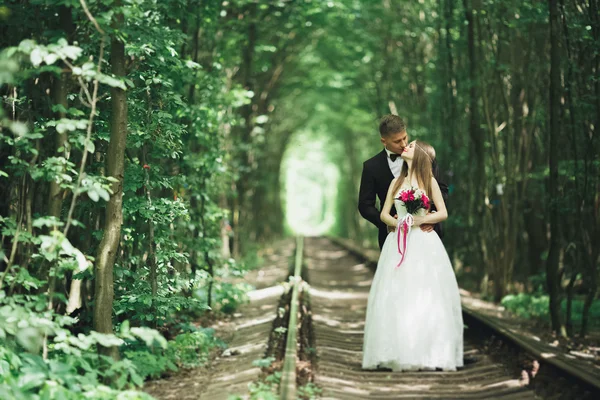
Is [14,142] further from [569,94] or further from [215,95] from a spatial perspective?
[569,94]

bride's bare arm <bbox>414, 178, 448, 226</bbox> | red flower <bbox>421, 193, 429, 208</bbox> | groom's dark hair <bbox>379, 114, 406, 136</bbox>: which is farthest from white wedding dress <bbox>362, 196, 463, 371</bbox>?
groom's dark hair <bbox>379, 114, 406, 136</bbox>

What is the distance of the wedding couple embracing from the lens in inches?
290

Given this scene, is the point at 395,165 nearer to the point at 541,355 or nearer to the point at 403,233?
the point at 403,233

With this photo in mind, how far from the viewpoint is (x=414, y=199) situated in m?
7.32

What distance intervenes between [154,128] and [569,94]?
5336mm

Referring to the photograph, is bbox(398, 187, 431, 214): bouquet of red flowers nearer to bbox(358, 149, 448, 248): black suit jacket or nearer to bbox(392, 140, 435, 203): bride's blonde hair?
bbox(392, 140, 435, 203): bride's blonde hair

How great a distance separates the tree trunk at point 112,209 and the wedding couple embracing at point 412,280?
7.79ft

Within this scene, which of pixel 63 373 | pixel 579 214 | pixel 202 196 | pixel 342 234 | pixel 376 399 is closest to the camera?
pixel 63 373

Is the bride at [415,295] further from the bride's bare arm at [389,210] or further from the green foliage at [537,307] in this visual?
the green foliage at [537,307]

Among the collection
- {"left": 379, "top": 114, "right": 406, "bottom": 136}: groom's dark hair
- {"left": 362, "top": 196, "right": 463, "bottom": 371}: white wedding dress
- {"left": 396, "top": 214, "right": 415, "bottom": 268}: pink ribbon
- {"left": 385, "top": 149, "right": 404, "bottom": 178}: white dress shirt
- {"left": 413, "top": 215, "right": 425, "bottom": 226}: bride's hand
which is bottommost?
{"left": 362, "top": 196, "right": 463, "bottom": 371}: white wedding dress

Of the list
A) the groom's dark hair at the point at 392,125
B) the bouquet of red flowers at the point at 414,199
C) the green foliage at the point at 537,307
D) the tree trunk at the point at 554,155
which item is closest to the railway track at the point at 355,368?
the tree trunk at the point at 554,155

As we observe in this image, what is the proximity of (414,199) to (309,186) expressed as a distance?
3965 inches

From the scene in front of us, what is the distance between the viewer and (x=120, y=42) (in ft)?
20.8

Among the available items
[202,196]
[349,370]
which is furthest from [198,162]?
[349,370]
